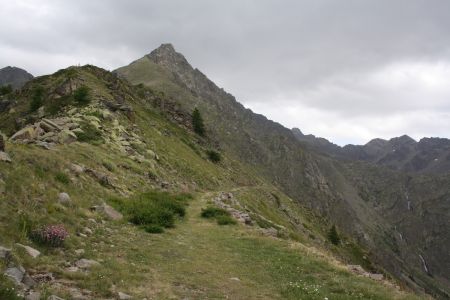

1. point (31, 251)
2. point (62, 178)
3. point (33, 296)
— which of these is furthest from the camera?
point (62, 178)

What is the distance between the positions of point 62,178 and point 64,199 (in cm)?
247

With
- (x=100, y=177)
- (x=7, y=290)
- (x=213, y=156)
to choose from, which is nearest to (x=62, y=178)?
(x=100, y=177)

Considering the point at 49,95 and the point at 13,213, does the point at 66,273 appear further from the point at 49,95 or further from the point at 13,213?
the point at 49,95

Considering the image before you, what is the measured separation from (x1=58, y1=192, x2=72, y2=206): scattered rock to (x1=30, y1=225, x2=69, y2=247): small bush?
3.97 m

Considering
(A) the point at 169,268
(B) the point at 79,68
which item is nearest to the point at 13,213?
(A) the point at 169,268

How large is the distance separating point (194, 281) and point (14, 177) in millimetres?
7552

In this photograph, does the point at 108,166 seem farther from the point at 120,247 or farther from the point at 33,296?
the point at 33,296

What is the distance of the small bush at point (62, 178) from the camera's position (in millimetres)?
19844

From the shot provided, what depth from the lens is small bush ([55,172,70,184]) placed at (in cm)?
1984

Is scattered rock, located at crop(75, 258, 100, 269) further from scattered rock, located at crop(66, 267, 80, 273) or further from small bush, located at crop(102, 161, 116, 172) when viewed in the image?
small bush, located at crop(102, 161, 116, 172)

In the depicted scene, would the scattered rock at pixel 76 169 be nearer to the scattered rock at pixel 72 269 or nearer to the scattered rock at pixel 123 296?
the scattered rock at pixel 72 269

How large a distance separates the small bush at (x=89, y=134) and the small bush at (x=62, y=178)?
15218mm

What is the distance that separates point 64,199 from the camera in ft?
58.7

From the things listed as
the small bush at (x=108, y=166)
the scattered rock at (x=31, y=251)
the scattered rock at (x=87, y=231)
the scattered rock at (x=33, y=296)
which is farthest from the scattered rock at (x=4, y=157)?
the small bush at (x=108, y=166)
